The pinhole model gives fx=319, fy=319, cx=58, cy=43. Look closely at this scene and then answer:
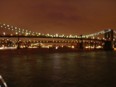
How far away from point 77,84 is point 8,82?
152 inches

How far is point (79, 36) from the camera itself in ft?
307

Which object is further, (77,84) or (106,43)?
(106,43)

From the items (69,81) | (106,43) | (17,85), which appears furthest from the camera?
(106,43)

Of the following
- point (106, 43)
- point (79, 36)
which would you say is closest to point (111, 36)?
point (106, 43)

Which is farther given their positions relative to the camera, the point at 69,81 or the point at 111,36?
the point at 111,36

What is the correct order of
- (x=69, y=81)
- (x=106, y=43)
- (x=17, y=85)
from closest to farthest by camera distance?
1. (x=17, y=85)
2. (x=69, y=81)
3. (x=106, y=43)

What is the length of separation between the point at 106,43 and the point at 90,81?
7013 centimetres

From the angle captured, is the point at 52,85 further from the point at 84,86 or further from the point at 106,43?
the point at 106,43

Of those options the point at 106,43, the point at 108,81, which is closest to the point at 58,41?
the point at 106,43

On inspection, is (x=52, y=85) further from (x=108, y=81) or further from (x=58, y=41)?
(x=58, y=41)

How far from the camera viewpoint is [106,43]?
8781 cm

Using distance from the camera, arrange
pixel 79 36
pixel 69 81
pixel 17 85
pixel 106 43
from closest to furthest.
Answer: pixel 17 85, pixel 69 81, pixel 106 43, pixel 79 36

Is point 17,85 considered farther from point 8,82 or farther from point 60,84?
point 60,84

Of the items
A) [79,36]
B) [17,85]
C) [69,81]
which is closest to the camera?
[17,85]
